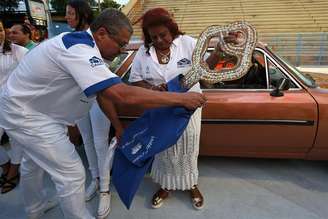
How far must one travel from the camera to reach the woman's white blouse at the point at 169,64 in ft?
8.30

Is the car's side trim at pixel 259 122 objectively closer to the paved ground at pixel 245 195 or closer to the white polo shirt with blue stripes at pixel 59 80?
the paved ground at pixel 245 195

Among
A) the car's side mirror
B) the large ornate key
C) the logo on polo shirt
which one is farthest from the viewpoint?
the car's side mirror

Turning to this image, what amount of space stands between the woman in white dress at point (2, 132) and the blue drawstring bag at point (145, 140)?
1346mm

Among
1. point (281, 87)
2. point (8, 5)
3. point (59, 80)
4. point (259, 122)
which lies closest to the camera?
point (59, 80)

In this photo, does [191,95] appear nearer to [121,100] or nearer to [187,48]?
[121,100]

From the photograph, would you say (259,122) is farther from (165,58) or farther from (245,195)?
(165,58)

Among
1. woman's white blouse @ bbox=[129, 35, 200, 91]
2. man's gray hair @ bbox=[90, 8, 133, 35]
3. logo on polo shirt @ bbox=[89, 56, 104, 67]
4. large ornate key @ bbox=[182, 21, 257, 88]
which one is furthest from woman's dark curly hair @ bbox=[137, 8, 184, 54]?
logo on polo shirt @ bbox=[89, 56, 104, 67]

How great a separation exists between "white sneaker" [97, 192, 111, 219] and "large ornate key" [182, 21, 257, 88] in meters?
1.32

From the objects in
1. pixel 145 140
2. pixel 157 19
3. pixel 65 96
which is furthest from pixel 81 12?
pixel 145 140

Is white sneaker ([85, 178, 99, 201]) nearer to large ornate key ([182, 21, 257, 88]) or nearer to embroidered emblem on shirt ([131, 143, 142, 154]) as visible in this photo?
embroidered emblem on shirt ([131, 143, 142, 154])

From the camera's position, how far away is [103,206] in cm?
281

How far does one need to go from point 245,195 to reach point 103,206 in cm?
133

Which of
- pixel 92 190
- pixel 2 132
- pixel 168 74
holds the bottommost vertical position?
pixel 92 190

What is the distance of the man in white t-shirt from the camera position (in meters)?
1.77
